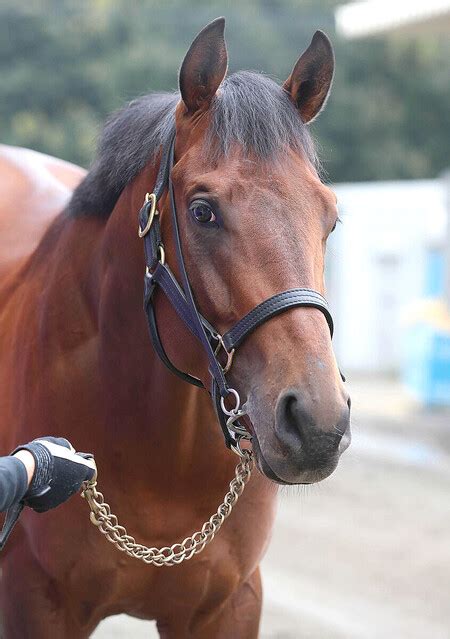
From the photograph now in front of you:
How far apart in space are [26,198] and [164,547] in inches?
63.9

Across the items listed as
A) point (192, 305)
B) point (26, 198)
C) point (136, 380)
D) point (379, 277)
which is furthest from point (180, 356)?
point (379, 277)

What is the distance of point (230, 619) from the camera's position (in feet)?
9.47

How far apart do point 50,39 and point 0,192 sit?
21.8 m

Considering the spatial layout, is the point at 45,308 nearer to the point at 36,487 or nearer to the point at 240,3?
the point at 36,487

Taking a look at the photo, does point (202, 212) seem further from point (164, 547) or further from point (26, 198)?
point (26, 198)

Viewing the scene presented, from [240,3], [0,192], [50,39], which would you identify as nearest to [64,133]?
[50,39]

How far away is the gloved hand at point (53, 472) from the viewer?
2143 mm

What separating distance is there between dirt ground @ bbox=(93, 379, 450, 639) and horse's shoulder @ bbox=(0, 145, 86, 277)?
1.31 m

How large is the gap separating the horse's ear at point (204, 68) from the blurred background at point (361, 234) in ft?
1.16

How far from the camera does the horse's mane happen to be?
2.33 metres

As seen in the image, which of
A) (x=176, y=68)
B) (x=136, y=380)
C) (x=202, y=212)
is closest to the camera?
(x=202, y=212)

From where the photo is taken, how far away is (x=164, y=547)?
8.82 feet

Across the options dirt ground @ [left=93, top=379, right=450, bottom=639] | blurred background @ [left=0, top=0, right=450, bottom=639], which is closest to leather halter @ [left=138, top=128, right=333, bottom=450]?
blurred background @ [left=0, top=0, right=450, bottom=639]

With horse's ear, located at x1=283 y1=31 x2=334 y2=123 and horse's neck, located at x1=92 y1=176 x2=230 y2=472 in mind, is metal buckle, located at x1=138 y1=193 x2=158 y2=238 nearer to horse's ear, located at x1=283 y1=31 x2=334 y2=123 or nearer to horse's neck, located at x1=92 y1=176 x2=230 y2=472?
horse's neck, located at x1=92 y1=176 x2=230 y2=472
